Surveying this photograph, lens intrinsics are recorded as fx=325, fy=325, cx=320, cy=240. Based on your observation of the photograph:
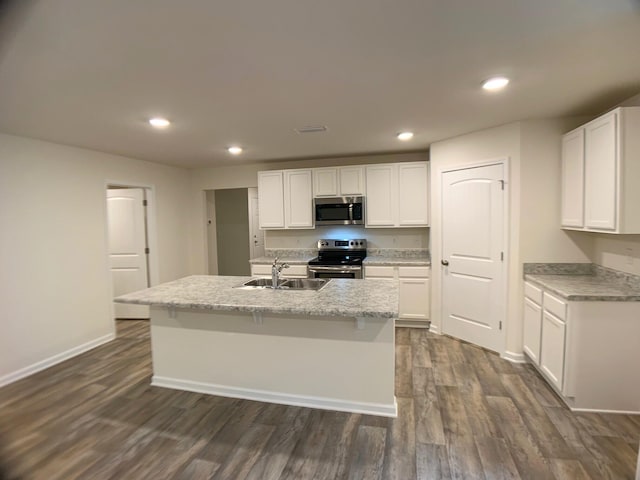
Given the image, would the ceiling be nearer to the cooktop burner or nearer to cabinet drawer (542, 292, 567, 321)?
A: cabinet drawer (542, 292, 567, 321)

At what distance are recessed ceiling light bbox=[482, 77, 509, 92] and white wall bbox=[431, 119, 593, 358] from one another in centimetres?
113

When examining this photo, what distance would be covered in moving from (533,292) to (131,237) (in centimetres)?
514

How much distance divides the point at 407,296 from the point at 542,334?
64.9 inches

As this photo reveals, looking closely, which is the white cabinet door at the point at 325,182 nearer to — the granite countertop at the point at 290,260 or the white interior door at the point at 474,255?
the granite countertop at the point at 290,260

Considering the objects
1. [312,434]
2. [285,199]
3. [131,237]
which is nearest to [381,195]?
[285,199]

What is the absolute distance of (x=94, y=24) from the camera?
1.45m

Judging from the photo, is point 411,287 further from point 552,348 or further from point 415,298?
point 552,348

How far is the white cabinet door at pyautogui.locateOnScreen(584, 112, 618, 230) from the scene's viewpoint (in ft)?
7.75

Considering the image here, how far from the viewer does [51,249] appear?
3.47m

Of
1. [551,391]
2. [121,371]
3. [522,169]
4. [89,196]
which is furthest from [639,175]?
[89,196]

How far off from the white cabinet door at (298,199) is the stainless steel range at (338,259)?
1.55 feet

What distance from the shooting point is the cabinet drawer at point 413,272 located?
167 inches

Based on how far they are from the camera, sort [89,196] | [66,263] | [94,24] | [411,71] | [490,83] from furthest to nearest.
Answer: [89,196] → [66,263] → [490,83] → [411,71] → [94,24]

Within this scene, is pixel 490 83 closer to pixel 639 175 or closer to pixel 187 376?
pixel 639 175
